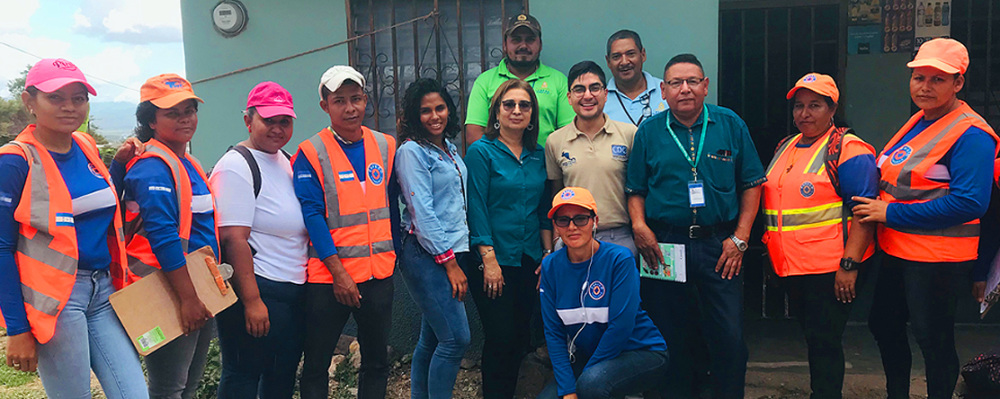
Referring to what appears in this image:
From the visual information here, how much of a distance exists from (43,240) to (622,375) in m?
2.32

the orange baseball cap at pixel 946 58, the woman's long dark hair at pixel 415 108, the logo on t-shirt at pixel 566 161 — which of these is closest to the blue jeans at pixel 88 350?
the woman's long dark hair at pixel 415 108

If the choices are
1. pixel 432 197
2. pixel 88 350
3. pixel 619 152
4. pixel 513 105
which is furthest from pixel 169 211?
pixel 619 152

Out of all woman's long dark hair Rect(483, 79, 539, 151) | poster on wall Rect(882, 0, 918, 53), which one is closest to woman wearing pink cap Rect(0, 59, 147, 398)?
woman's long dark hair Rect(483, 79, 539, 151)

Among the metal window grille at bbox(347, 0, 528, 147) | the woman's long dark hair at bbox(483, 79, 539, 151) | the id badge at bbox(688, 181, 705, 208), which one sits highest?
the metal window grille at bbox(347, 0, 528, 147)

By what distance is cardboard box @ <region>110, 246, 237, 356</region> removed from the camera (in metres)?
2.50

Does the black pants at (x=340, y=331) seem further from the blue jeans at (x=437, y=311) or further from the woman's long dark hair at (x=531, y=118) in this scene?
the woman's long dark hair at (x=531, y=118)

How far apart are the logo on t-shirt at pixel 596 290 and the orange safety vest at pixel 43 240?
2036 millimetres

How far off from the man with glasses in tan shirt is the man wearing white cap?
97cm

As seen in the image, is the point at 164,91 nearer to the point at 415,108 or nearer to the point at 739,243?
the point at 415,108

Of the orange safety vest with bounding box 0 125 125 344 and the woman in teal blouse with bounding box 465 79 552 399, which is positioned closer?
the orange safety vest with bounding box 0 125 125 344

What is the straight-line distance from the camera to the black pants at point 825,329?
3.30 meters

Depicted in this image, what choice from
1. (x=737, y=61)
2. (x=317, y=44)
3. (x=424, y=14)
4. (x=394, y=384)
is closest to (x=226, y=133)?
(x=317, y=44)

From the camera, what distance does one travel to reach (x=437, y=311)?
320 centimetres

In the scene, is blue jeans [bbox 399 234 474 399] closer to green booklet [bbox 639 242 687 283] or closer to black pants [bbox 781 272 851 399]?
green booklet [bbox 639 242 687 283]
